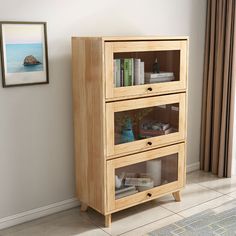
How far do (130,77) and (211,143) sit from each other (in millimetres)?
1460

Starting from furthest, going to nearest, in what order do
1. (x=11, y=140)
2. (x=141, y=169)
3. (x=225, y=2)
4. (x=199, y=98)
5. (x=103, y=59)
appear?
(x=199, y=98) < (x=225, y=2) < (x=141, y=169) < (x=11, y=140) < (x=103, y=59)

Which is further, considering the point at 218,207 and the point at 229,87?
the point at 229,87

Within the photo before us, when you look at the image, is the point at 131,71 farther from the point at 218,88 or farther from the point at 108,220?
the point at 218,88

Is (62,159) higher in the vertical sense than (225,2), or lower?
lower

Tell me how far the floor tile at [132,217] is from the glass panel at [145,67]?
101cm

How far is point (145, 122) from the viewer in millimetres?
2877

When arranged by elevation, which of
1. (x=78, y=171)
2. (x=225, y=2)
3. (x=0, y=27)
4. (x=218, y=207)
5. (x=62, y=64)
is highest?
(x=225, y=2)

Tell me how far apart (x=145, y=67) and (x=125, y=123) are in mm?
432

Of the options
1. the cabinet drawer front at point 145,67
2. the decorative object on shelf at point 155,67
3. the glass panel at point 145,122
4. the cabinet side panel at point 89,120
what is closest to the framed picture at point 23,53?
the cabinet side panel at point 89,120

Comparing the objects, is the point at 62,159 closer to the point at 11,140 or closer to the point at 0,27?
the point at 11,140

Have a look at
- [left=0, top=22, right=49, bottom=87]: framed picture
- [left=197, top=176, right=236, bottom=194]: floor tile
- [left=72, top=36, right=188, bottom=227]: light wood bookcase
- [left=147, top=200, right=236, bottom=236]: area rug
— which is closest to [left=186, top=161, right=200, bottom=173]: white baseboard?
[left=197, top=176, right=236, bottom=194]: floor tile

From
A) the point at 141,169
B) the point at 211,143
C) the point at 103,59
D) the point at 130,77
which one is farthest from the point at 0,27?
the point at 211,143

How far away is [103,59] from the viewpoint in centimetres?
250

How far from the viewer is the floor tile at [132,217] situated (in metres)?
2.78
